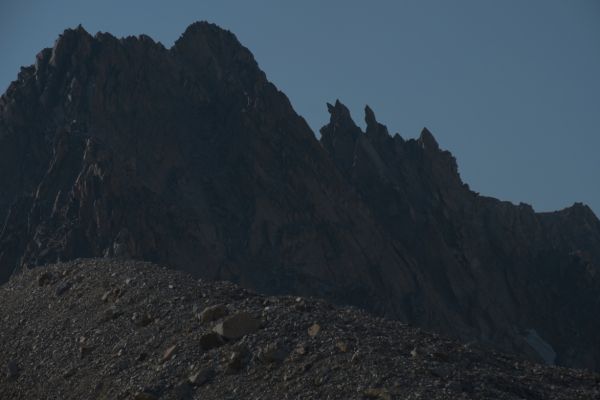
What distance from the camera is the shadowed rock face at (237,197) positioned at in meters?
84.9

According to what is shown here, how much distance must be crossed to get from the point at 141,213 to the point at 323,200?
21107mm

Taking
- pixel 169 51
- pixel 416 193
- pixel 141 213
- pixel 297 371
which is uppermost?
pixel 169 51

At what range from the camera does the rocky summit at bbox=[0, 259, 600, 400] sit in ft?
71.9

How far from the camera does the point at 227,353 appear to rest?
79.6ft

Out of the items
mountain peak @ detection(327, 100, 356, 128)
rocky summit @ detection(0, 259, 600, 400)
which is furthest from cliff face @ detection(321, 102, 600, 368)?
rocky summit @ detection(0, 259, 600, 400)

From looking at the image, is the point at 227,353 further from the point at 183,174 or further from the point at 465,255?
the point at 465,255

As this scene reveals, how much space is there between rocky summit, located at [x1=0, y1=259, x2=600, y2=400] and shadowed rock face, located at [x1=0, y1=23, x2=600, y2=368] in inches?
1835

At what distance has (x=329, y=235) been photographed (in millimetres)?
97438

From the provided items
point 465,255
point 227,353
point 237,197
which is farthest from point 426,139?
point 227,353

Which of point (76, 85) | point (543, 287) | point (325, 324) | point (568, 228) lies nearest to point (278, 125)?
point (76, 85)

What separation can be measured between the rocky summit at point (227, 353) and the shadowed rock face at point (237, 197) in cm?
4660

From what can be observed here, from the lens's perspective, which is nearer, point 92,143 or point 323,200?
point 92,143

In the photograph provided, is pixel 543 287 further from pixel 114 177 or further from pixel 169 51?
pixel 114 177

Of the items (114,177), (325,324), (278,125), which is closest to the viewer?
(325,324)
